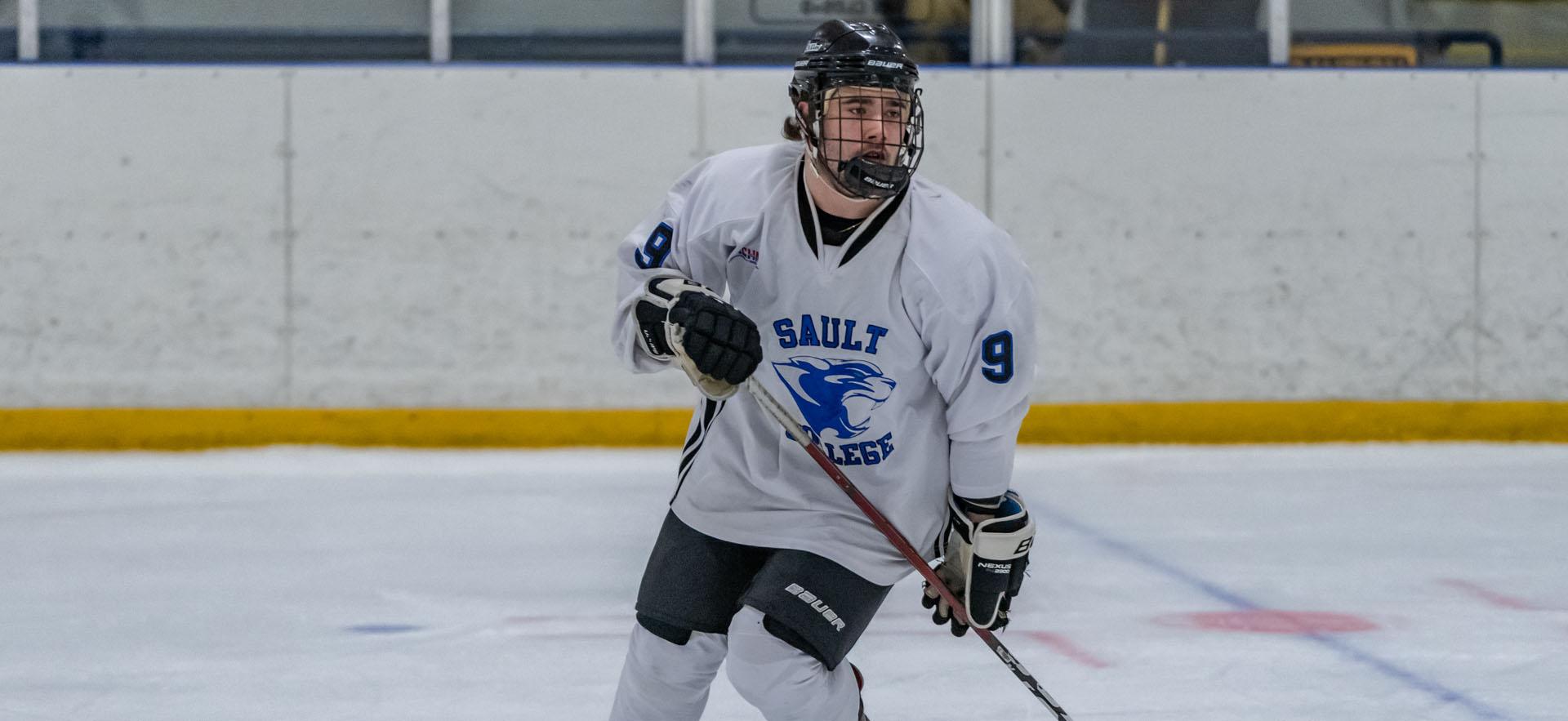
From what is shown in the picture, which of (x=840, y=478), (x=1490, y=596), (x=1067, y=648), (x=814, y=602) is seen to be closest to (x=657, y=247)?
(x=840, y=478)

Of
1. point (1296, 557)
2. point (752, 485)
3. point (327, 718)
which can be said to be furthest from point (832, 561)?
point (1296, 557)

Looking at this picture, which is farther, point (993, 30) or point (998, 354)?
point (993, 30)

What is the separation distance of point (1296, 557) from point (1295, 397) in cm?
221

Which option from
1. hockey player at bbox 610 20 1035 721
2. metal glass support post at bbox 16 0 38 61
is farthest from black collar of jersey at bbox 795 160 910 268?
metal glass support post at bbox 16 0 38 61

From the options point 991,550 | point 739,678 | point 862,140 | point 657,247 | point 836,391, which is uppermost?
point 862,140

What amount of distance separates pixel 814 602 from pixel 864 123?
52 cm

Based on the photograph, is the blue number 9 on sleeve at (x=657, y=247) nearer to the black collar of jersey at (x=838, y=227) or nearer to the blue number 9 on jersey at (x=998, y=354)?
the black collar of jersey at (x=838, y=227)

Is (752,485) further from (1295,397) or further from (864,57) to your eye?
(1295,397)

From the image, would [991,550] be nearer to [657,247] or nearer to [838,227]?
[838,227]

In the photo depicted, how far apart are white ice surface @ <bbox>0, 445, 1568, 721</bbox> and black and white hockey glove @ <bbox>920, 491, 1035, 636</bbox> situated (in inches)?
7.2

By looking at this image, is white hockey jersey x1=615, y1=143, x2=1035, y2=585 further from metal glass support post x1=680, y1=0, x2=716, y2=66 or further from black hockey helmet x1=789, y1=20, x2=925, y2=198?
metal glass support post x1=680, y1=0, x2=716, y2=66

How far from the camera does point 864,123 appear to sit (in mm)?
1700

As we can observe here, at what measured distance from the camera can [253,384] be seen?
18.1 feet

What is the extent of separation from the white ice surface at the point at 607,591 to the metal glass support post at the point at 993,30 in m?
1.53
